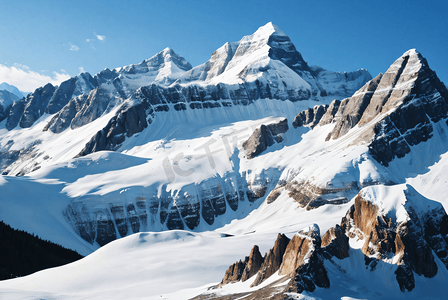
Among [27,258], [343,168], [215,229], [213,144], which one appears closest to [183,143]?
[213,144]

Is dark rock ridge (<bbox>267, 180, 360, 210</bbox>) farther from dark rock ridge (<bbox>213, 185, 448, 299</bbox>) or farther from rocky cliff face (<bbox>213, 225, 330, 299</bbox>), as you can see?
dark rock ridge (<bbox>213, 185, 448, 299</bbox>)

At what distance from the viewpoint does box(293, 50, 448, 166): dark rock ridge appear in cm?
11219

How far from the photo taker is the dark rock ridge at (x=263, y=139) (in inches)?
5605

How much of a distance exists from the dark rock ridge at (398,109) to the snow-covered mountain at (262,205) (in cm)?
43

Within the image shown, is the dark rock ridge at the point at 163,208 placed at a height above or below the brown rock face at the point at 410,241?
above

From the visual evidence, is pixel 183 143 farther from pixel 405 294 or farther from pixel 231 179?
pixel 405 294

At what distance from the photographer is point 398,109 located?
377 ft

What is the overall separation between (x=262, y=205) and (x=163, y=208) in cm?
3228

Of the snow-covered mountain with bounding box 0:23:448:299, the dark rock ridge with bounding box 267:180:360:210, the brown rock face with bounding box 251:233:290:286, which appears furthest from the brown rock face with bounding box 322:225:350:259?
the dark rock ridge with bounding box 267:180:360:210

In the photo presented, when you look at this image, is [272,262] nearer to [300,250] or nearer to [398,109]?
[300,250]

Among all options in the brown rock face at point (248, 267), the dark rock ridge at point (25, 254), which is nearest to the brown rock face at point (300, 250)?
the brown rock face at point (248, 267)

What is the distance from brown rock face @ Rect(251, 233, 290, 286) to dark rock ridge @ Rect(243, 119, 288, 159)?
331ft

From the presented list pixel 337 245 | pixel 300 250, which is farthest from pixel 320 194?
pixel 300 250

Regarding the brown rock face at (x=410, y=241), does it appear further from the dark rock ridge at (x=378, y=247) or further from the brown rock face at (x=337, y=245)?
the brown rock face at (x=337, y=245)
